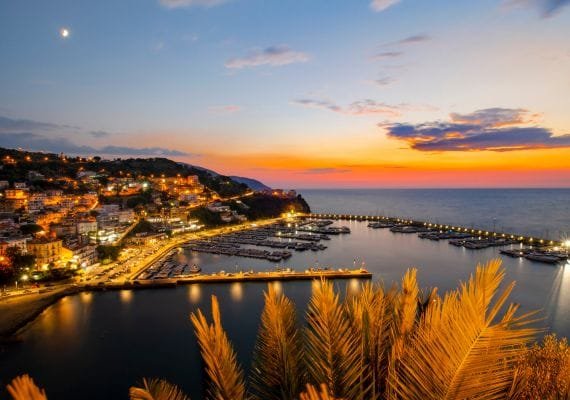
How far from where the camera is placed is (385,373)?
163 centimetres

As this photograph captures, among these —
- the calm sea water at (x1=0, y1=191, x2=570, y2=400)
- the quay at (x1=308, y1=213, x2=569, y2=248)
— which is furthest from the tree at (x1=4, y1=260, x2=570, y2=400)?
the quay at (x1=308, y1=213, x2=569, y2=248)

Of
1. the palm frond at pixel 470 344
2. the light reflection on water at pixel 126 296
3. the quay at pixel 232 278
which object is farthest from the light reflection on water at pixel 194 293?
the palm frond at pixel 470 344

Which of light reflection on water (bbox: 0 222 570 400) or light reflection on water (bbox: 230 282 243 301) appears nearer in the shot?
light reflection on water (bbox: 0 222 570 400)

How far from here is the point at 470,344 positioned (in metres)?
0.92

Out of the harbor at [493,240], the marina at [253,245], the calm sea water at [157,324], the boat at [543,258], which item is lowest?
the calm sea water at [157,324]

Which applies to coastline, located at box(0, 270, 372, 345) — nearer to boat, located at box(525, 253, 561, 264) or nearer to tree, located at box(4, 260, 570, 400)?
tree, located at box(4, 260, 570, 400)

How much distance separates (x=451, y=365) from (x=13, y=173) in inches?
2567

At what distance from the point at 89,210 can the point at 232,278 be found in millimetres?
27511

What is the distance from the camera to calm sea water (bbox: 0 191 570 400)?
14.7 metres

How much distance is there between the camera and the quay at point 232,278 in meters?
25.1

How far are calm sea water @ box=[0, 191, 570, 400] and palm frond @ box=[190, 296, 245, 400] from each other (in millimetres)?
7750

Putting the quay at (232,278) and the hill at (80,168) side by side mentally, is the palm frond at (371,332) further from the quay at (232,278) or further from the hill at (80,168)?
the hill at (80,168)

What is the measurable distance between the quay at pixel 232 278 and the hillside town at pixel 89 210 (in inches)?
161

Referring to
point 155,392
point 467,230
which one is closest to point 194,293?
point 155,392
